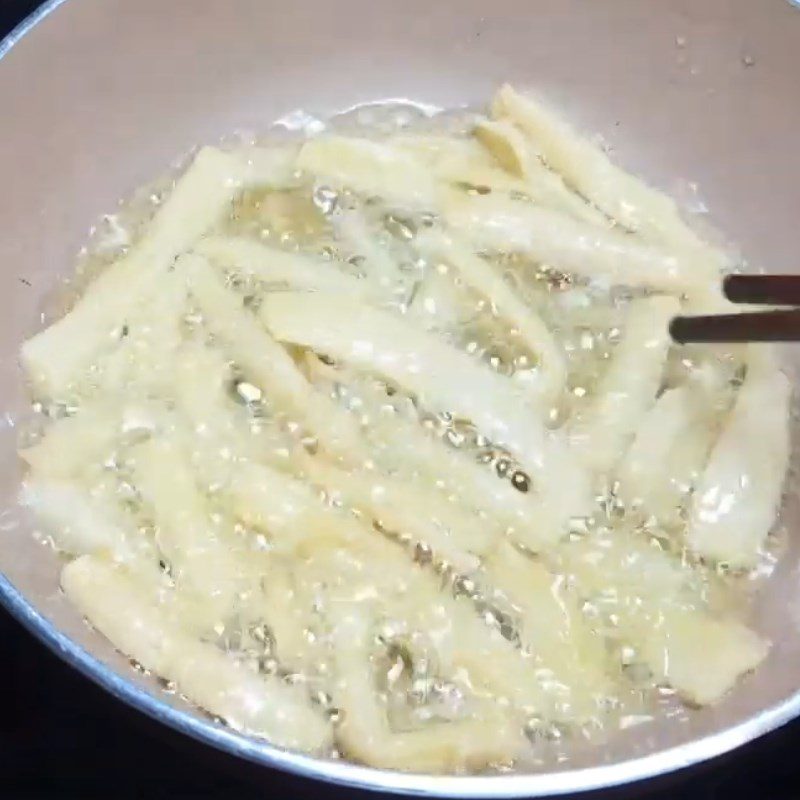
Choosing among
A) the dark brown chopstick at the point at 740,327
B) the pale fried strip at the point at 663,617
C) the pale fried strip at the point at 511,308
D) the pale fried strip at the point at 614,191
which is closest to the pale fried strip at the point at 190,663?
the pale fried strip at the point at 663,617

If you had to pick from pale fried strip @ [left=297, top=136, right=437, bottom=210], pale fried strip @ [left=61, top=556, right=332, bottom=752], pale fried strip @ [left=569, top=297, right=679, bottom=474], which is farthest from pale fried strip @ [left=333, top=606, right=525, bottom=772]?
pale fried strip @ [left=297, top=136, right=437, bottom=210]

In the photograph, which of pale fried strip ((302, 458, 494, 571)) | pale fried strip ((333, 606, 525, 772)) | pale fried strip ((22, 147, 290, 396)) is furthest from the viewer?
pale fried strip ((22, 147, 290, 396))

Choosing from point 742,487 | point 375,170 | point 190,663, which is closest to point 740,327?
point 742,487

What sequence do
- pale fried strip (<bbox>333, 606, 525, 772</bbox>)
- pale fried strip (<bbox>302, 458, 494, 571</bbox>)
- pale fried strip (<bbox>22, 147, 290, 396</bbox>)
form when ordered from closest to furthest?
pale fried strip (<bbox>333, 606, 525, 772</bbox>), pale fried strip (<bbox>302, 458, 494, 571</bbox>), pale fried strip (<bbox>22, 147, 290, 396</bbox>)

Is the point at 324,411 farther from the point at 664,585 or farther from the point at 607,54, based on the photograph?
the point at 607,54

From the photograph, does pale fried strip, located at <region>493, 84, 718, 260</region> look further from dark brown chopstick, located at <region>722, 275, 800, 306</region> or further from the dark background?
→ the dark background

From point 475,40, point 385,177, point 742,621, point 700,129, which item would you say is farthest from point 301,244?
point 742,621

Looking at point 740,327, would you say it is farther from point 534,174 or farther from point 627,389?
point 534,174
